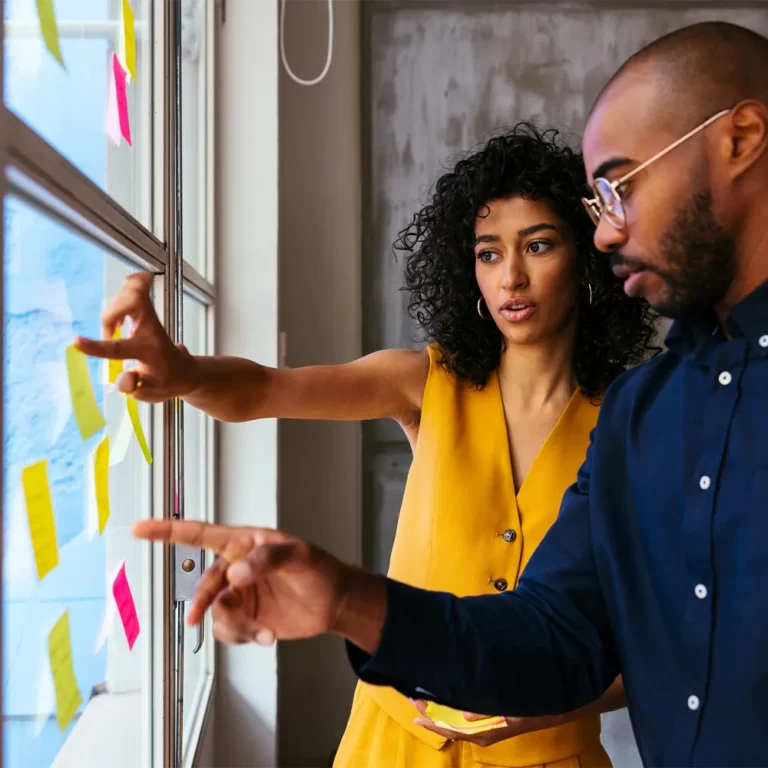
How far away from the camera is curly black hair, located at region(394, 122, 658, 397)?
135cm

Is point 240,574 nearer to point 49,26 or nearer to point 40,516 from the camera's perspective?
point 40,516

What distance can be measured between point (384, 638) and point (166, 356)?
37 centimetres

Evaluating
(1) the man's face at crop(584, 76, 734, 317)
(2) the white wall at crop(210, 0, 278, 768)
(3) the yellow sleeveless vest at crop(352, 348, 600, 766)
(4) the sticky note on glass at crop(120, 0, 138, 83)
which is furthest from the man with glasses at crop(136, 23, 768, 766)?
(2) the white wall at crop(210, 0, 278, 768)

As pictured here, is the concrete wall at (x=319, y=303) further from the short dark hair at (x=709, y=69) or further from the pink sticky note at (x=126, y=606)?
the short dark hair at (x=709, y=69)

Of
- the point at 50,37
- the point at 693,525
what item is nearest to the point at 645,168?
the point at 693,525

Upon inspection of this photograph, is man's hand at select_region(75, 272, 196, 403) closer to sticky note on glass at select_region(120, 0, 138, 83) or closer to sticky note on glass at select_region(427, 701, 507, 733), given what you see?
sticky note on glass at select_region(120, 0, 138, 83)

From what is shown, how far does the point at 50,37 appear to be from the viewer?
29.3 inches

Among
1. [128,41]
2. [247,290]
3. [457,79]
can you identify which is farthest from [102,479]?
[457,79]

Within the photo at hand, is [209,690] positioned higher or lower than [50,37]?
lower

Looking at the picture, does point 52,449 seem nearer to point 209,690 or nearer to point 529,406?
point 529,406

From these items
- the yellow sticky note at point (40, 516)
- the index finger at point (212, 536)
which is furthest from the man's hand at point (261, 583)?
the yellow sticky note at point (40, 516)

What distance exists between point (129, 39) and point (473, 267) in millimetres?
693

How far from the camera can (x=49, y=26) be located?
0.74 metres

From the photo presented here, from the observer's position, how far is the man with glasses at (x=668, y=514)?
0.79m
